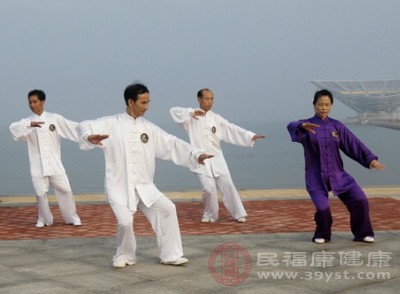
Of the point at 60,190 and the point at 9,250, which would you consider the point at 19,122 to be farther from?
the point at 9,250

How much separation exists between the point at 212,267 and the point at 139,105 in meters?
1.53

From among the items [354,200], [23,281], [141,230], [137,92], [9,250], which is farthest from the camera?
[141,230]

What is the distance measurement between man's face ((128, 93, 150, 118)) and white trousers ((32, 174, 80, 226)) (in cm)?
316

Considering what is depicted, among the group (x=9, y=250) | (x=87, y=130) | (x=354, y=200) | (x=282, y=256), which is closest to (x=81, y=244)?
(x=9, y=250)

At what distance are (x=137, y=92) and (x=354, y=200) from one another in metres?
2.69

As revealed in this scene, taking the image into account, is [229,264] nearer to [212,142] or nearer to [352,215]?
[352,215]

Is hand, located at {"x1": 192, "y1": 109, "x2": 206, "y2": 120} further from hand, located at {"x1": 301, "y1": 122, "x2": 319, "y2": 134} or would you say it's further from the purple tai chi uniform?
hand, located at {"x1": 301, "y1": 122, "x2": 319, "y2": 134}

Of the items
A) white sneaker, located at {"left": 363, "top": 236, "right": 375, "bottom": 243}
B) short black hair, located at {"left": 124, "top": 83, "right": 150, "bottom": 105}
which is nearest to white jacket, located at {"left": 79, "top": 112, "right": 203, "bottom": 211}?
short black hair, located at {"left": 124, "top": 83, "right": 150, "bottom": 105}

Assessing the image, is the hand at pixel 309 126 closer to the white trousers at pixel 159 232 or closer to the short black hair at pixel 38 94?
the white trousers at pixel 159 232

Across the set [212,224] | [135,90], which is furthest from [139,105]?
[212,224]

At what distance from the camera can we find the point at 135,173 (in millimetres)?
Answer: 7297

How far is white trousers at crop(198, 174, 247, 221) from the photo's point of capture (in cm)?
1021

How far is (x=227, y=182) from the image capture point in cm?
1044

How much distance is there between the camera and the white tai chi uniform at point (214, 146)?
1030cm
